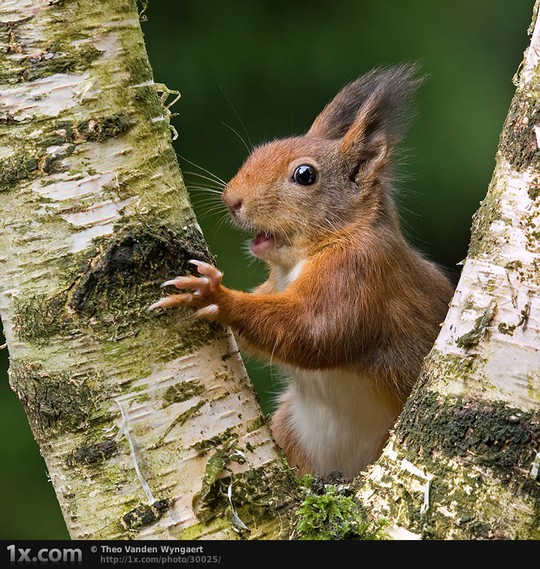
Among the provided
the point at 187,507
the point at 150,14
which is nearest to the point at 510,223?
the point at 187,507

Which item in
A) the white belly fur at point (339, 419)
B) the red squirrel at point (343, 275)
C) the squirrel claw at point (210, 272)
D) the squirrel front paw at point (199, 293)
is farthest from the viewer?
the white belly fur at point (339, 419)

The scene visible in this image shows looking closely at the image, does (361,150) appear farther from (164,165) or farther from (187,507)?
(187,507)

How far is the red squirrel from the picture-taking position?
302 cm

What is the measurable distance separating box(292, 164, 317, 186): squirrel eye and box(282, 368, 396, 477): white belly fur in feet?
2.13

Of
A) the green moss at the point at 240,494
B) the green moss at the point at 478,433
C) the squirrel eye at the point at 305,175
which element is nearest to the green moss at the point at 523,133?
the green moss at the point at 478,433

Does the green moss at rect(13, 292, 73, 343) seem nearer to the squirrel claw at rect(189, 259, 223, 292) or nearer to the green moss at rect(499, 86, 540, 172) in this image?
the squirrel claw at rect(189, 259, 223, 292)

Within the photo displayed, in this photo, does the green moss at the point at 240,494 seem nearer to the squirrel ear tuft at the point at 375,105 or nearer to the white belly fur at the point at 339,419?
the white belly fur at the point at 339,419

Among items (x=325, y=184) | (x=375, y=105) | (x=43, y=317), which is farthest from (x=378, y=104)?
(x=43, y=317)

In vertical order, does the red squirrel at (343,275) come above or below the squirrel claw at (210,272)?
below

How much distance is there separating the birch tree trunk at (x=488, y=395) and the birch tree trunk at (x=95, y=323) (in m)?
0.34

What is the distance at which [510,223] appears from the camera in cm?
212

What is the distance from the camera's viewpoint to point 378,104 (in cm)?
328

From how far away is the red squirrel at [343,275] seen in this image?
302 cm

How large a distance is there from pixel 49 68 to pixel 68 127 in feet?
0.46
